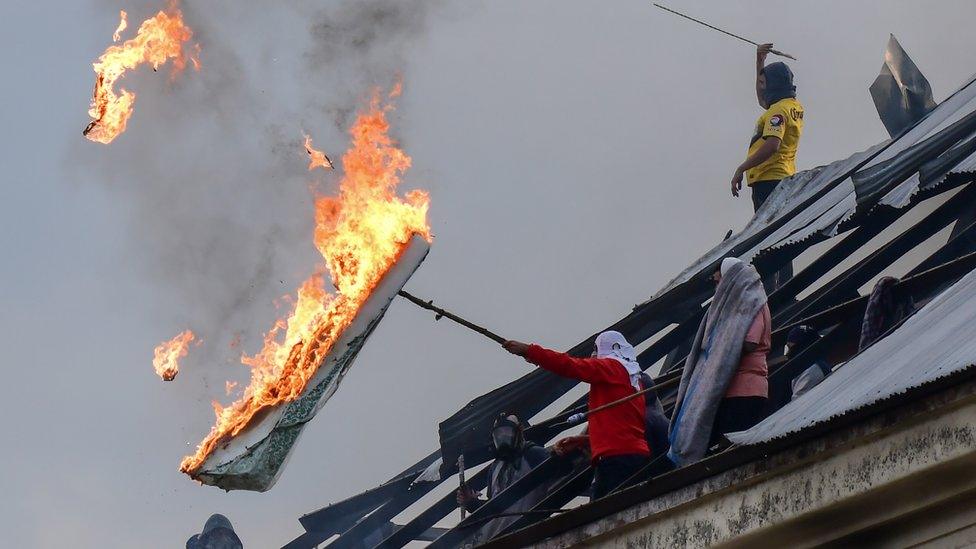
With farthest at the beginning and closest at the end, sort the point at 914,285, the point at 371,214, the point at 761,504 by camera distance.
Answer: the point at 371,214 < the point at 914,285 < the point at 761,504

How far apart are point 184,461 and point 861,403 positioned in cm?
432

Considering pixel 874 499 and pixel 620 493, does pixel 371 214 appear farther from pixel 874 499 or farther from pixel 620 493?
pixel 874 499

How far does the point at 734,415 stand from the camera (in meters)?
8.72

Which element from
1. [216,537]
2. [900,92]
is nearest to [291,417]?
[216,537]

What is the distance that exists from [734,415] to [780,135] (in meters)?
5.36

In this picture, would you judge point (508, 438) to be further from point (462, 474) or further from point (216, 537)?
point (216, 537)

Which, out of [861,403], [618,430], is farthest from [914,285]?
[861,403]

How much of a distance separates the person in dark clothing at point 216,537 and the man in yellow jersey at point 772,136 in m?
5.38

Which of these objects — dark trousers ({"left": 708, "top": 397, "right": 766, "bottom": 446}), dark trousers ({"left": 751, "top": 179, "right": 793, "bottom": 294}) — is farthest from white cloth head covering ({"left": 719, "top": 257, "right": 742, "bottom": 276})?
dark trousers ({"left": 751, "top": 179, "right": 793, "bottom": 294})

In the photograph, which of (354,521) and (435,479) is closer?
(435,479)

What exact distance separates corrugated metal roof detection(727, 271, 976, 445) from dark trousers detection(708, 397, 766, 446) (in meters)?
0.88

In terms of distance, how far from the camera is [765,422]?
7590 millimetres

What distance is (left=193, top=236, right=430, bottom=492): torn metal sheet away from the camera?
31.1 feet

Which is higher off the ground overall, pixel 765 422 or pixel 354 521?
pixel 354 521
